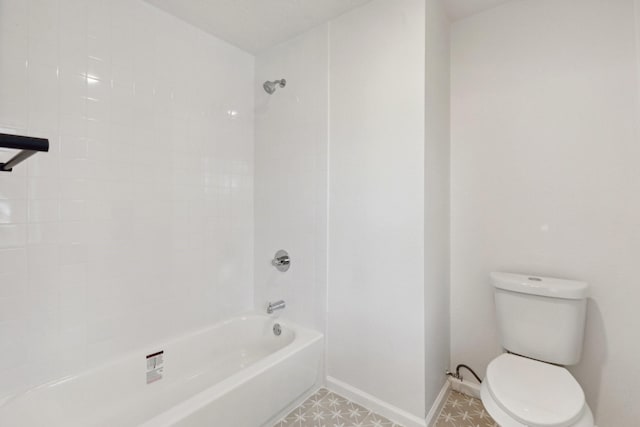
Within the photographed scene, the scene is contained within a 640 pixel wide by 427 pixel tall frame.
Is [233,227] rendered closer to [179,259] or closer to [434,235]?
[179,259]

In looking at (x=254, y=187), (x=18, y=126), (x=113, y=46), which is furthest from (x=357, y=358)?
(x=113, y=46)

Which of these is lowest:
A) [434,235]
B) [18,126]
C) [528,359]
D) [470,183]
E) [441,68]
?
[528,359]

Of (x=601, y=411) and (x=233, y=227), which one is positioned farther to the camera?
(x=233, y=227)

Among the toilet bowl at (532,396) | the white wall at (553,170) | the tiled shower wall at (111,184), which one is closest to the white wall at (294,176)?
the tiled shower wall at (111,184)

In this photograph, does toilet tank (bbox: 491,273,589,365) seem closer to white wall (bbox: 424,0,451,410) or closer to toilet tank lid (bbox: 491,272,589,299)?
toilet tank lid (bbox: 491,272,589,299)

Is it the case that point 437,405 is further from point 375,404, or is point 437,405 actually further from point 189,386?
point 189,386

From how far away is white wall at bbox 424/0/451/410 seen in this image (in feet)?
5.23

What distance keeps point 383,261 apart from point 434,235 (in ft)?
1.07

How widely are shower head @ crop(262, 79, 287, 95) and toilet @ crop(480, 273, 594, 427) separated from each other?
1.83 meters

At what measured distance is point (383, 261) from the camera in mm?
1691

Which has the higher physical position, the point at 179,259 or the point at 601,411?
the point at 179,259

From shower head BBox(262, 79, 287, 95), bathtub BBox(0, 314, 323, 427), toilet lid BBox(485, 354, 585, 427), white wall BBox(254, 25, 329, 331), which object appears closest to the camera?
toilet lid BBox(485, 354, 585, 427)

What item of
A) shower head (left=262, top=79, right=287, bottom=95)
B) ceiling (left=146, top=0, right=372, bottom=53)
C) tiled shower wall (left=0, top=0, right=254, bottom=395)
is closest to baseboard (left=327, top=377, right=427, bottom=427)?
tiled shower wall (left=0, top=0, right=254, bottom=395)

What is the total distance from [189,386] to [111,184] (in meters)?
1.27
